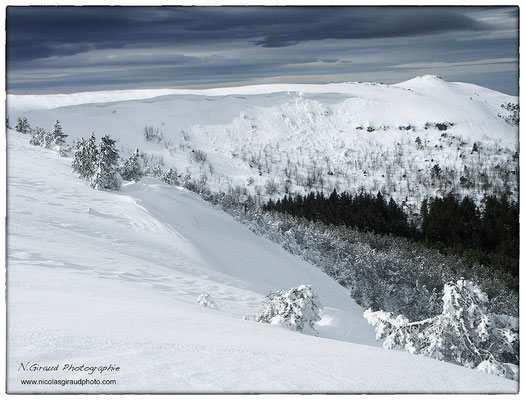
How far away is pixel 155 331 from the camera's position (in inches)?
194

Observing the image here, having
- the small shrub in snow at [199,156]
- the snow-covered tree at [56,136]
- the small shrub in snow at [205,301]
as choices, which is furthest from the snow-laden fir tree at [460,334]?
the small shrub in snow at [199,156]

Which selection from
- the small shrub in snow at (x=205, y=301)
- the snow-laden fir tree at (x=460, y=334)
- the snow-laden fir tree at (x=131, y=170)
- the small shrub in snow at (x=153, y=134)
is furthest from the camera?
the small shrub in snow at (x=153, y=134)

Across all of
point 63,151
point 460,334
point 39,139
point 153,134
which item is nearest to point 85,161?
point 63,151

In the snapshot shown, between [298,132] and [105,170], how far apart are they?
311 feet

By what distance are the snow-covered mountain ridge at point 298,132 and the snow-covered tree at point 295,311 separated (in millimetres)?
65200

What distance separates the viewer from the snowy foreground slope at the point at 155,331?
14.0 ft

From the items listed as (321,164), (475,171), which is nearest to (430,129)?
(321,164)

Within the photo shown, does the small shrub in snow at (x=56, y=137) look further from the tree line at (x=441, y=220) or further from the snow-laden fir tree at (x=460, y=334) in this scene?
the tree line at (x=441, y=220)

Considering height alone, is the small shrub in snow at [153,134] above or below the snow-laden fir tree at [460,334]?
above

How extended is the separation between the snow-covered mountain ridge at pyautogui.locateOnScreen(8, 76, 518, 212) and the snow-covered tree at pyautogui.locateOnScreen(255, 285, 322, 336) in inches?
2567

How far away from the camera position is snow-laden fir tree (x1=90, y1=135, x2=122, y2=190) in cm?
1853

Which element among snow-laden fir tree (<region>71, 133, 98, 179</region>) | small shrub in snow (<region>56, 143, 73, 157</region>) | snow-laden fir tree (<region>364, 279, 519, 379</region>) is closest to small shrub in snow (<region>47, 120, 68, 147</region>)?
small shrub in snow (<region>56, 143, 73, 157</region>)

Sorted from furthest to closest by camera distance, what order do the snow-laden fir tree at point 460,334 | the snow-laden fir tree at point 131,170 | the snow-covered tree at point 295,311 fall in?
the snow-laden fir tree at point 131,170, the snow-covered tree at point 295,311, the snow-laden fir tree at point 460,334

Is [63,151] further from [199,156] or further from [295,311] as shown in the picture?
[199,156]
